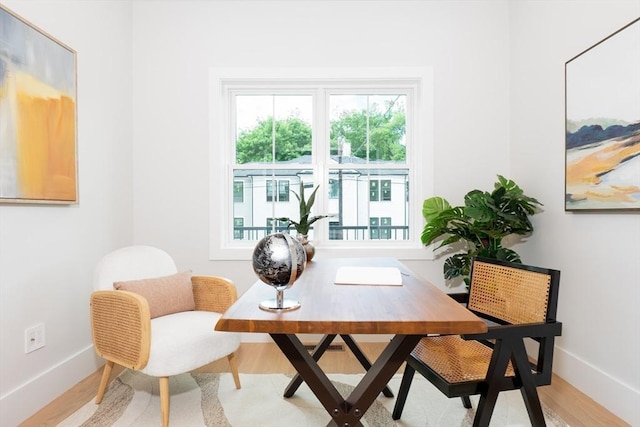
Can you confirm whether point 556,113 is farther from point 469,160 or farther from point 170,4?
point 170,4

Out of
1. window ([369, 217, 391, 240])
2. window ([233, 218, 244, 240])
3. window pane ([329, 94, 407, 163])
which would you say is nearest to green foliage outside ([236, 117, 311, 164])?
window pane ([329, 94, 407, 163])

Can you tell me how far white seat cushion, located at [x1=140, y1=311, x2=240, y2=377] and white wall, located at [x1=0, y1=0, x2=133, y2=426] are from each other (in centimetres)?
70

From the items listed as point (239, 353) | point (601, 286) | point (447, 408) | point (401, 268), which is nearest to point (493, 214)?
point (601, 286)

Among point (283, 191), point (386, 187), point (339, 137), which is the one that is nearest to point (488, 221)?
point (386, 187)

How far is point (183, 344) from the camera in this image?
197 centimetres

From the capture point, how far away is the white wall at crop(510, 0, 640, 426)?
205 cm

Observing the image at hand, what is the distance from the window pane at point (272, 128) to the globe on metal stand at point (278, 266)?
2.17m

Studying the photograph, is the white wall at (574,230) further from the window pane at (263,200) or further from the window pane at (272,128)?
the window pane at (263,200)

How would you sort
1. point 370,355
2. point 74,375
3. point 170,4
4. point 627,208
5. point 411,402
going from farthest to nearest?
1. point 170,4
2. point 370,355
3. point 74,375
4. point 411,402
5. point 627,208

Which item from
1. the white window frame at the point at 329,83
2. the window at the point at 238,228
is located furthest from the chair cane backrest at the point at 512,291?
the window at the point at 238,228

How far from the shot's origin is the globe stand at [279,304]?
1.26 m

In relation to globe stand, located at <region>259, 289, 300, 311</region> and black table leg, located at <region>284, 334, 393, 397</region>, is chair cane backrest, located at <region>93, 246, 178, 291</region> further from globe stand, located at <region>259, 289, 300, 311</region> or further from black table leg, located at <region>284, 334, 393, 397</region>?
globe stand, located at <region>259, 289, 300, 311</region>

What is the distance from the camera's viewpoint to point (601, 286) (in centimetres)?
223

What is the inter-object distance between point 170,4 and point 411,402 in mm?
3495
